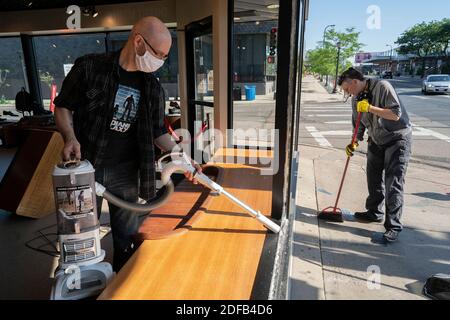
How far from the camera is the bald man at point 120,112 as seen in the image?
1774 mm

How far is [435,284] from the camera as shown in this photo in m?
2.38

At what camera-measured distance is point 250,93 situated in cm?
493

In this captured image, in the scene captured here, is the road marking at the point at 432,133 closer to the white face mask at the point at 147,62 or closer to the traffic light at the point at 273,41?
the traffic light at the point at 273,41

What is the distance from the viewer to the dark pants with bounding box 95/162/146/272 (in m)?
1.96

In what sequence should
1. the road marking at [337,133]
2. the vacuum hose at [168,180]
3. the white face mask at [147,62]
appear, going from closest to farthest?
the vacuum hose at [168,180] → the white face mask at [147,62] → the road marking at [337,133]

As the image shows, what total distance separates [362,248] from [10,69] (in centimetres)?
1179

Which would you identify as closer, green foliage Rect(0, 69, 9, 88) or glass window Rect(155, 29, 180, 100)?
glass window Rect(155, 29, 180, 100)

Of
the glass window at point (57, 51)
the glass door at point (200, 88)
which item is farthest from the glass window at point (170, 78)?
the glass window at point (57, 51)

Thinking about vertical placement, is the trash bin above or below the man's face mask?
below

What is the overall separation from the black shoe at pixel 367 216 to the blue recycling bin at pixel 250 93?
2.28 meters

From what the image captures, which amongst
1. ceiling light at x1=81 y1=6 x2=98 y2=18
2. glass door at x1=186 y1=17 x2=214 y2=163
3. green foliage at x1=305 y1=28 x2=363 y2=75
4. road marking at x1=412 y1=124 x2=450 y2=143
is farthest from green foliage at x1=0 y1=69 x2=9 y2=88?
green foliage at x1=305 y1=28 x2=363 y2=75

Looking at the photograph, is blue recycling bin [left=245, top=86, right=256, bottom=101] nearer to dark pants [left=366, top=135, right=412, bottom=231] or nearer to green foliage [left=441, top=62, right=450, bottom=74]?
dark pants [left=366, top=135, right=412, bottom=231]

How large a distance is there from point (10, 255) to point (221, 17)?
3.68 m

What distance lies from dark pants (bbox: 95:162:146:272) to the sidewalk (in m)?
1.29
